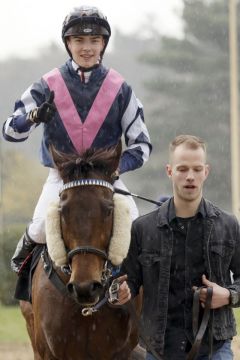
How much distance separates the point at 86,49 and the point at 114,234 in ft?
4.67

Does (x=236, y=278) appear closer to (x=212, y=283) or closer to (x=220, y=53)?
(x=212, y=283)

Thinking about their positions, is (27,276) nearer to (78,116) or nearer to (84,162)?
(78,116)

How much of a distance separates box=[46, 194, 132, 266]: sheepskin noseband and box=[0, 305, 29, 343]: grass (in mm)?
9013

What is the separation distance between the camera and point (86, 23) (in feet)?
21.2

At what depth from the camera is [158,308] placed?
5.14 m

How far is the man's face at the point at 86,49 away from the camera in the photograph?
6480 mm

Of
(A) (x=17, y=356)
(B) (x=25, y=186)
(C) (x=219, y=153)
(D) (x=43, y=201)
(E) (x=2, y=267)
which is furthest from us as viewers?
(C) (x=219, y=153)

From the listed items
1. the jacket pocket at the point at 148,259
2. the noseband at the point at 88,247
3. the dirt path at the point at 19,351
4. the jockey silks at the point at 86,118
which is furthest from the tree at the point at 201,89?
the jacket pocket at the point at 148,259

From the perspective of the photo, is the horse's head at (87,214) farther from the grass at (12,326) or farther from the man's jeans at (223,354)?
the grass at (12,326)

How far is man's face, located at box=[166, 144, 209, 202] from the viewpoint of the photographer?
5.05m

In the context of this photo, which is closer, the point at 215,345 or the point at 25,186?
the point at 215,345

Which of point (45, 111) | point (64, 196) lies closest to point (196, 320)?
point (64, 196)

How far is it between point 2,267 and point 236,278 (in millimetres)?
11244

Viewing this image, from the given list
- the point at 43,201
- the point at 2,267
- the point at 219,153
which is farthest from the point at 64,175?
the point at 219,153
